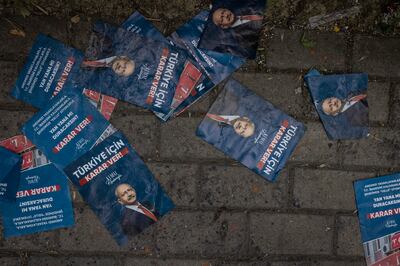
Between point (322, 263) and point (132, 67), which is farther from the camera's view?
point (322, 263)

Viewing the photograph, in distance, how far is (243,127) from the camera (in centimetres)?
247

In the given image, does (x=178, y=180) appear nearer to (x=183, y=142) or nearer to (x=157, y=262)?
(x=183, y=142)

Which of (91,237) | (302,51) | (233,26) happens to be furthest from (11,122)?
(302,51)

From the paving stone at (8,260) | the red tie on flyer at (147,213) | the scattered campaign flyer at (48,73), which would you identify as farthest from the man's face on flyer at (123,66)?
the paving stone at (8,260)

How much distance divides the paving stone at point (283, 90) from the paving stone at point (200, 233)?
2.09ft

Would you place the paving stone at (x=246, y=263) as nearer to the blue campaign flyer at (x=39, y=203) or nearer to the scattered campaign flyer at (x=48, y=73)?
the blue campaign flyer at (x=39, y=203)

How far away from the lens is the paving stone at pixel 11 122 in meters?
2.44

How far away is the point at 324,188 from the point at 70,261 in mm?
1436

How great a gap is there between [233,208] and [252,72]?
742mm

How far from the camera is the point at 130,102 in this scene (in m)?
2.45

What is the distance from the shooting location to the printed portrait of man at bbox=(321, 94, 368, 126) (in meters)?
2.49

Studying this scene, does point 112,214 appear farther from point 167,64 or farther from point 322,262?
point 322,262

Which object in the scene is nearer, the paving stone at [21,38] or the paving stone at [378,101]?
the paving stone at [21,38]

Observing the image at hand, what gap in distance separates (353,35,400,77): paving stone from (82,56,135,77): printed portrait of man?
1.21 meters
